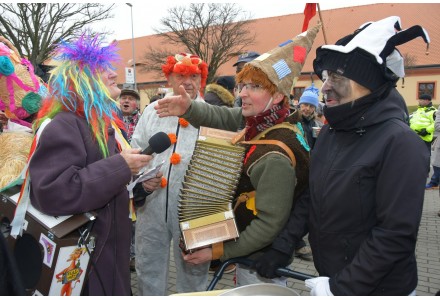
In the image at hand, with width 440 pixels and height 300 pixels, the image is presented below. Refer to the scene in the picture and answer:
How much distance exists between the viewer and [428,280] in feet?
14.2

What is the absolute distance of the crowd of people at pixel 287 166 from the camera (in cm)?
160

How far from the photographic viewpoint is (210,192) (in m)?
2.13

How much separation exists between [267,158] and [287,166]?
0.12 metres

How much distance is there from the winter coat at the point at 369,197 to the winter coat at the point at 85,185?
3.60ft

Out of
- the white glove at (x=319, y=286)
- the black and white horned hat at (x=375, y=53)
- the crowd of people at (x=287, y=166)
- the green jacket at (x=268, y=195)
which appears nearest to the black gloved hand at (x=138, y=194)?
the crowd of people at (x=287, y=166)

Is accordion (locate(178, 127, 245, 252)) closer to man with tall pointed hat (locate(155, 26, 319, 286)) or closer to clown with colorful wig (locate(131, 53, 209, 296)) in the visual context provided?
man with tall pointed hat (locate(155, 26, 319, 286))

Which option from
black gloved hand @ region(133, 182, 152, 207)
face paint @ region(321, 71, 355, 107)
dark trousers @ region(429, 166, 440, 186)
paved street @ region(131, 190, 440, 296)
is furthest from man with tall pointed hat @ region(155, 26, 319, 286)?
dark trousers @ region(429, 166, 440, 186)

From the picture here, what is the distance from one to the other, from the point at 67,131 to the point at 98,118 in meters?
0.24

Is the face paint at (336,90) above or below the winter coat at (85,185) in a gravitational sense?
above

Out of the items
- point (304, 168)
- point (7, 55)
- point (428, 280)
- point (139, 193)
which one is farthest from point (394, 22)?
point (428, 280)

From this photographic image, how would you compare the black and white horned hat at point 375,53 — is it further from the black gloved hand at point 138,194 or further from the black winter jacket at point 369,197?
the black gloved hand at point 138,194

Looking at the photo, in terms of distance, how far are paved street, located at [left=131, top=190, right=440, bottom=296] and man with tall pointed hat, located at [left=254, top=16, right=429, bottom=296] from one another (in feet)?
7.85

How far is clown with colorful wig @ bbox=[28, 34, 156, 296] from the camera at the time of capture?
1908mm

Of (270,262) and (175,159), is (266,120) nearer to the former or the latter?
(270,262)
